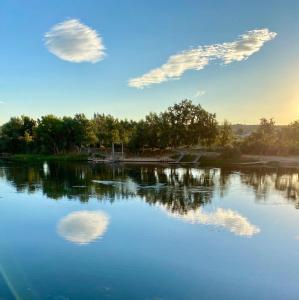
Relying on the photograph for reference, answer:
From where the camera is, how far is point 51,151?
3073 inches

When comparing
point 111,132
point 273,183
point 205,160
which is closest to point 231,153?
point 205,160

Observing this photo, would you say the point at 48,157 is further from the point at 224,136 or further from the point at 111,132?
the point at 224,136

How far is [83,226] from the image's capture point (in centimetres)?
1767

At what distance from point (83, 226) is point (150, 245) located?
13.9 ft

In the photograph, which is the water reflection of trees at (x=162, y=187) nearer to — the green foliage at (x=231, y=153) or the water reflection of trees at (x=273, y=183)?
the water reflection of trees at (x=273, y=183)

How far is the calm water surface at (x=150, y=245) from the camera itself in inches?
426

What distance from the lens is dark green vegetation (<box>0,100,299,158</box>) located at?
2441 inches

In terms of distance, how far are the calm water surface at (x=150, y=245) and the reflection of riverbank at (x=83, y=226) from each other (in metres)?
0.05

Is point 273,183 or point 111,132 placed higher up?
point 111,132

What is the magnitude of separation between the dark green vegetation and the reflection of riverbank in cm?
4183

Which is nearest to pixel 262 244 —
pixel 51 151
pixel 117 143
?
pixel 117 143

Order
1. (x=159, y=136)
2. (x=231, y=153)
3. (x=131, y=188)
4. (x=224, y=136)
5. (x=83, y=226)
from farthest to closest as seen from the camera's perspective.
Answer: (x=224, y=136) < (x=159, y=136) < (x=231, y=153) < (x=131, y=188) < (x=83, y=226)

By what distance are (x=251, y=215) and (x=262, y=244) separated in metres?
5.33

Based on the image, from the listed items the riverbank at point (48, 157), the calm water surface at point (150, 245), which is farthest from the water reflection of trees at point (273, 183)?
the riverbank at point (48, 157)
